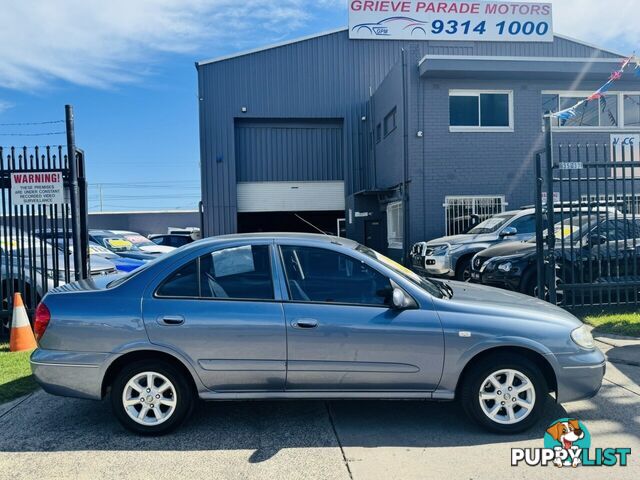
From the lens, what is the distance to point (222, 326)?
3744 millimetres

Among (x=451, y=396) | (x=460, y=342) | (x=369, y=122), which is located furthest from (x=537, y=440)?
(x=369, y=122)

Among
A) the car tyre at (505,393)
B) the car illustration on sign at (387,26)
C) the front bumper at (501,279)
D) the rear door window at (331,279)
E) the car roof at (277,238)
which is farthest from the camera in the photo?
the car illustration on sign at (387,26)

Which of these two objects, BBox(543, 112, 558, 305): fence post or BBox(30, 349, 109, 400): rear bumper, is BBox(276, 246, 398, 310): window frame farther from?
BBox(543, 112, 558, 305): fence post

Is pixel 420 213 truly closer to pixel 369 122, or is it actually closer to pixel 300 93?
pixel 369 122

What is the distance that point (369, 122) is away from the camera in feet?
65.2

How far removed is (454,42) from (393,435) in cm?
1865

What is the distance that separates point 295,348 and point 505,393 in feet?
5.35

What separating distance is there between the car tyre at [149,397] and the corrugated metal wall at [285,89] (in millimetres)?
16464

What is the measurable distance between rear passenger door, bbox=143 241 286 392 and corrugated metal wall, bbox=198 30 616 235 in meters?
16.4

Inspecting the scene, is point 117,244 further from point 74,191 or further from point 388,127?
point 388,127

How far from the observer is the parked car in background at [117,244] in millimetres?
12445

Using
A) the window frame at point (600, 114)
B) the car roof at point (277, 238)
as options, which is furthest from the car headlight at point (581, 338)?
the window frame at point (600, 114)

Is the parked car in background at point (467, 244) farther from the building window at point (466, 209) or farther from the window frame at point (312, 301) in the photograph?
the window frame at point (312, 301)

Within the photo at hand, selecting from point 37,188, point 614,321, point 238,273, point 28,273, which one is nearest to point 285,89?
point 37,188
